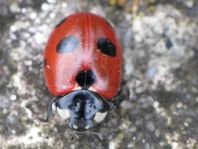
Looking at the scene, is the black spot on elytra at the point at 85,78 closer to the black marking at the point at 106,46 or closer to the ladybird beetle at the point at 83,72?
the ladybird beetle at the point at 83,72

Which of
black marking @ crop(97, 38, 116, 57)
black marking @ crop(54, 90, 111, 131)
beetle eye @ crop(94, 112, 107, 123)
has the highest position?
black marking @ crop(97, 38, 116, 57)

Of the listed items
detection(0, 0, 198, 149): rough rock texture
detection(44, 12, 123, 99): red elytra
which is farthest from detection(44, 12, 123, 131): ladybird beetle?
detection(0, 0, 198, 149): rough rock texture

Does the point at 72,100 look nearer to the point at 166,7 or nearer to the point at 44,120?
the point at 44,120

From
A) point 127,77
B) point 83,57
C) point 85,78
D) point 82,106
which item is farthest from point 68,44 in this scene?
point 127,77

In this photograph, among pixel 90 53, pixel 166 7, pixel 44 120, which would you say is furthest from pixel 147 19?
pixel 44 120

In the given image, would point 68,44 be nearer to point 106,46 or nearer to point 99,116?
point 106,46

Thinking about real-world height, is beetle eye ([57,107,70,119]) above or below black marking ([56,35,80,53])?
below

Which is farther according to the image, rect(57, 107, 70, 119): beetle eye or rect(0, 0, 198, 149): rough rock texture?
rect(0, 0, 198, 149): rough rock texture

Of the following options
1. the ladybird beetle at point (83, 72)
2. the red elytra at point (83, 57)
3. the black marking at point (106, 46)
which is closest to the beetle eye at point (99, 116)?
the ladybird beetle at point (83, 72)

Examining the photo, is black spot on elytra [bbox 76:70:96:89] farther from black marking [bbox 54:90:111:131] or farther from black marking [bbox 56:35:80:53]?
black marking [bbox 56:35:80:53]
